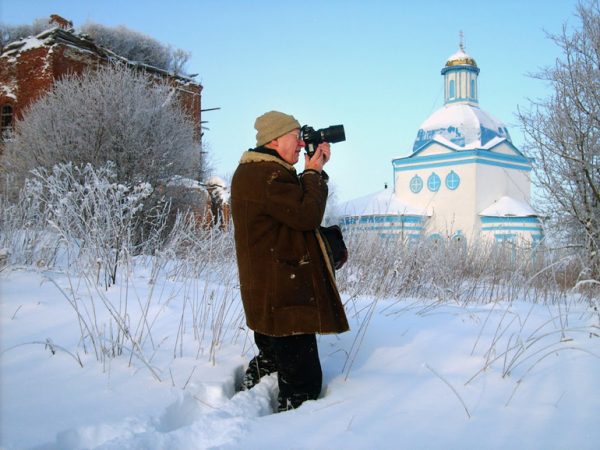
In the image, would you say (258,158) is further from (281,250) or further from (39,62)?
(39,62)

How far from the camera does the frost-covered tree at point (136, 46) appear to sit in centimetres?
2183

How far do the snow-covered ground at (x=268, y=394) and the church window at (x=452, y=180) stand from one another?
987 inches

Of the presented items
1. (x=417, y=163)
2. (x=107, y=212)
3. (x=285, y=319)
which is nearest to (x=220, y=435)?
(x=285, y=319)

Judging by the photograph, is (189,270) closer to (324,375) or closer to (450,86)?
(324,375)

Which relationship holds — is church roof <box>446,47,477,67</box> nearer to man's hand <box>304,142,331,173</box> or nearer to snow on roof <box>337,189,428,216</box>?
snow on roof <box>337,189,428,216</box>

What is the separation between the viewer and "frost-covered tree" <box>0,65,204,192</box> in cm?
1284

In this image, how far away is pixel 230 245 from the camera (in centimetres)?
609

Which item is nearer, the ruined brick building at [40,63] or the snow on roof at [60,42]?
the ruined brick building at [40,63]

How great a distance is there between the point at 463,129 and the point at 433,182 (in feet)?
11.1

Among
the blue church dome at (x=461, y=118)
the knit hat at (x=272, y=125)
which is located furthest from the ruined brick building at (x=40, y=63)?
the knit hat at (x=272, y=125)

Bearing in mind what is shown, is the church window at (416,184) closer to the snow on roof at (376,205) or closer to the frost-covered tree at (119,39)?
the snow on roof at (376,205)

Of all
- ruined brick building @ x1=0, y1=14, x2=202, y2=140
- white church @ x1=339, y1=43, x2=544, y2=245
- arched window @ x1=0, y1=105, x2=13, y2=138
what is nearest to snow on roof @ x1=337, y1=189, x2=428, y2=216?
white church @ x1=339, y1=43, x2=544, y2=245

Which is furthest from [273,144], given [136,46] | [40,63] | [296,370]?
[136,46]

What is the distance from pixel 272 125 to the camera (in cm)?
248
